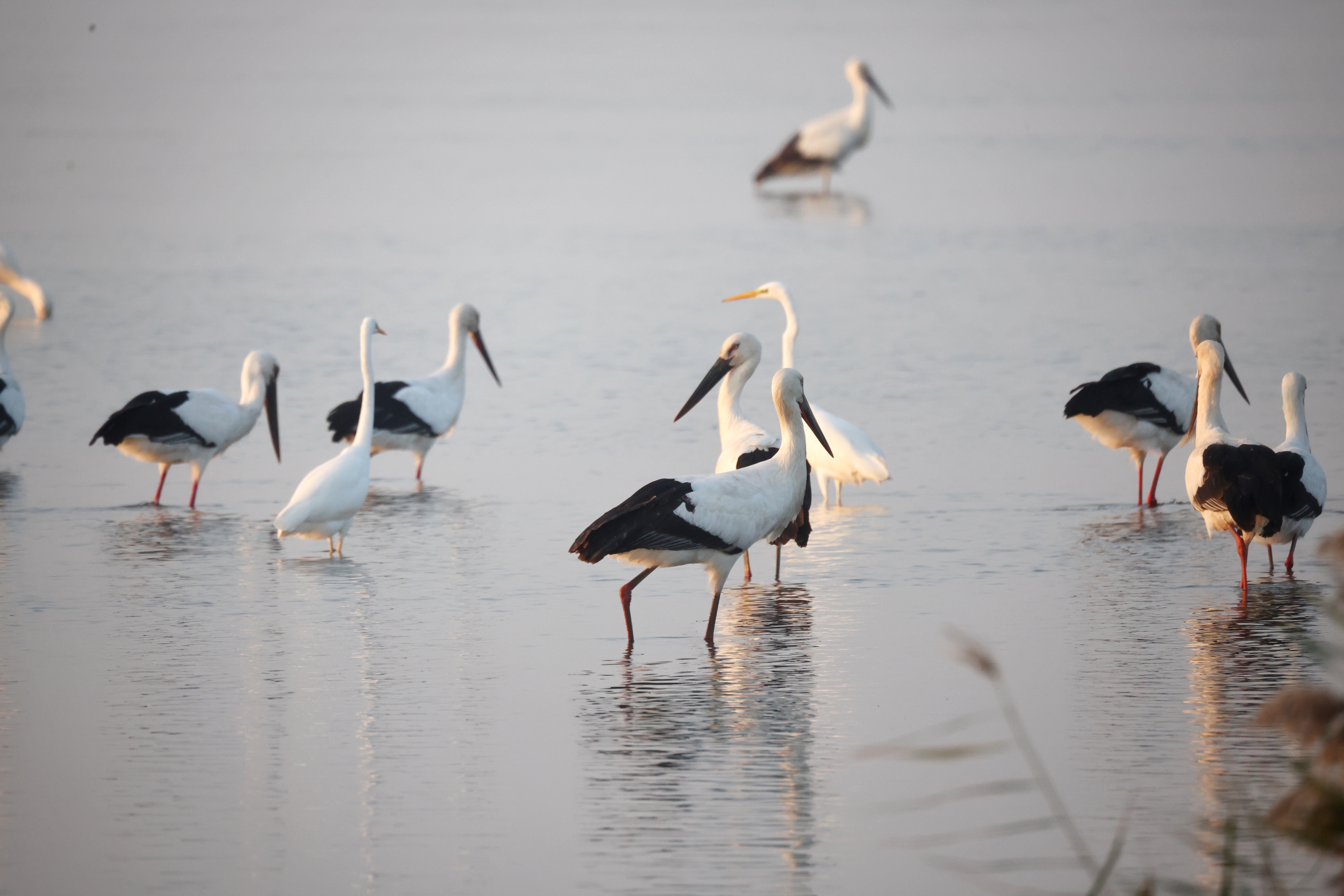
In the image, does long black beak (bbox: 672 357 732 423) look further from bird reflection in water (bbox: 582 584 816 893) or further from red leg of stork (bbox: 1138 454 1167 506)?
red leg of stork (bbox: 1138 454 1167 506)

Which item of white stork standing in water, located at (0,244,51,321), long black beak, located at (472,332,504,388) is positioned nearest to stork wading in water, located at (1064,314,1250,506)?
long black beak, located at (472,332,504,388)

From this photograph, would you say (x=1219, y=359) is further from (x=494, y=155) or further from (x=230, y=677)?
(x=494, y=155)

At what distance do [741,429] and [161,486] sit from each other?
4.04 meters

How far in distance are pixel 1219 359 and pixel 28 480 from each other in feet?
25.0

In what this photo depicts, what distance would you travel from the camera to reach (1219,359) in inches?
375

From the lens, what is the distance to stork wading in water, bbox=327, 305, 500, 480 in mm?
11758

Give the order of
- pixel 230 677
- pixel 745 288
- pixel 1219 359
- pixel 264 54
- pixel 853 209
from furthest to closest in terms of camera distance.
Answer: pixel 264 54, pixel 853 209, pixel 745 288, pixel 1219 359, pixel 230 677

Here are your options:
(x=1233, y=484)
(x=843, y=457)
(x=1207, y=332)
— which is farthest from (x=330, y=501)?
(x=1207, y=332)

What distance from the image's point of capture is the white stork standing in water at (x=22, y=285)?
19125 millimetres

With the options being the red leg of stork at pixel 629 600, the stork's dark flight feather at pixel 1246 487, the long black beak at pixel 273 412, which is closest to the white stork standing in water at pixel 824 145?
the long black beak at pixel 273 412

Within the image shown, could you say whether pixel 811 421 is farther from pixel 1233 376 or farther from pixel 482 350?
pixel 482 350

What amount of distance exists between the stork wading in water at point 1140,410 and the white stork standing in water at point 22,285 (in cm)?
1246

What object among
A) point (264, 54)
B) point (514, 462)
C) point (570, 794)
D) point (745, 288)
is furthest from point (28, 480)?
point (264, 54)

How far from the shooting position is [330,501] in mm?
9281
